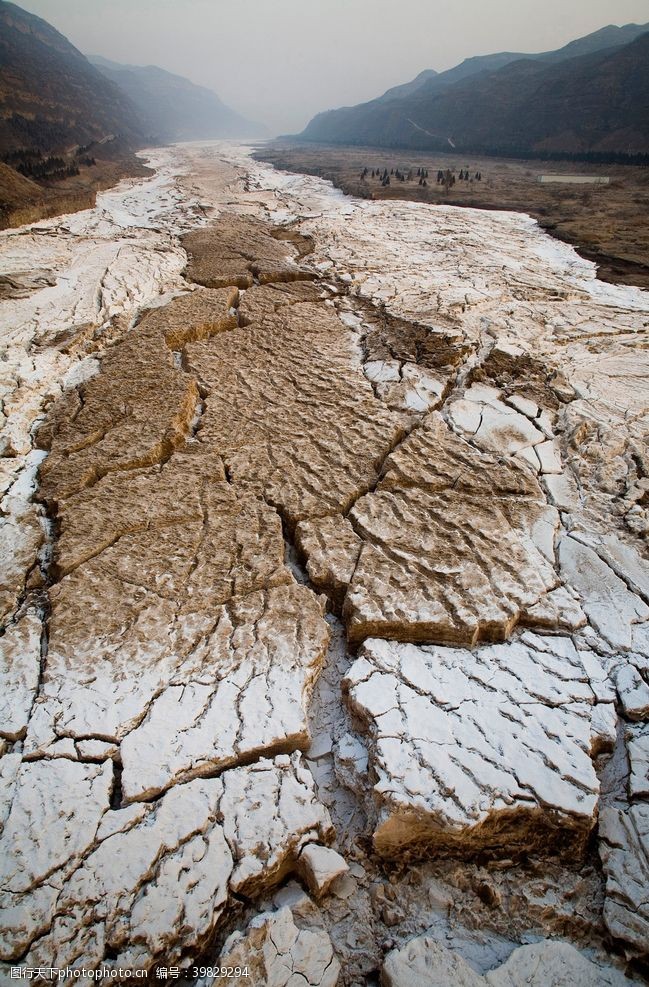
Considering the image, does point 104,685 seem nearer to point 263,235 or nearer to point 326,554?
point 326,554

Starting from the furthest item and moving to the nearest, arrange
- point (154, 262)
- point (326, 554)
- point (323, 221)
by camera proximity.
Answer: point (323, 221)
point (154, 262)
point (326, 554)

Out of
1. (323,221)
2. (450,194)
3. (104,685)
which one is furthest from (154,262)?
(450,194)

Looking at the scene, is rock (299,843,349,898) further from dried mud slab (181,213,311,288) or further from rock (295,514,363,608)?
dried mud slab (181,213,311,288)

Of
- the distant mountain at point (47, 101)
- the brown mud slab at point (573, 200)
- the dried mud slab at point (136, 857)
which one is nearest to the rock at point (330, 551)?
the dried mud slab at point (136, 857)

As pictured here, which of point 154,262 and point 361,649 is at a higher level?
point 154,262

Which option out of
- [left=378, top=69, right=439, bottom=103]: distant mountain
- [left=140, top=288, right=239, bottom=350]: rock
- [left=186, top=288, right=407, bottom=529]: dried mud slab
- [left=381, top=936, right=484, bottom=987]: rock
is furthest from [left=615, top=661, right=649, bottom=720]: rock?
[left=378, top=69, right=439, bottom=103]: distant mountain

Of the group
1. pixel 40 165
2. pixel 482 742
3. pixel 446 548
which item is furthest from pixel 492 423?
pixel 40 165
